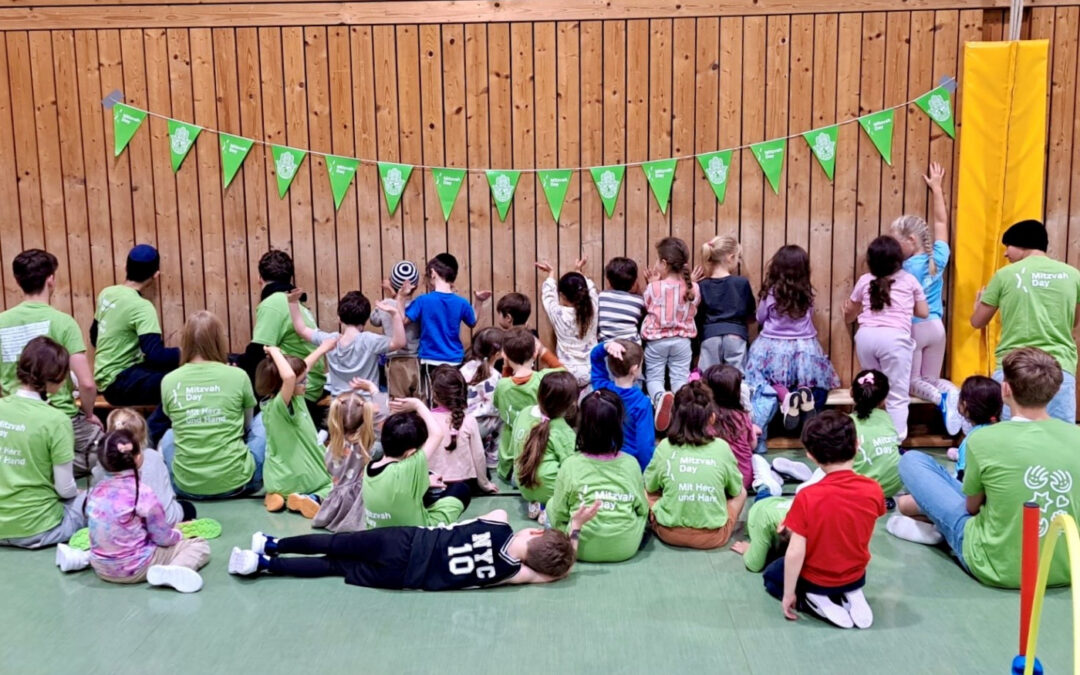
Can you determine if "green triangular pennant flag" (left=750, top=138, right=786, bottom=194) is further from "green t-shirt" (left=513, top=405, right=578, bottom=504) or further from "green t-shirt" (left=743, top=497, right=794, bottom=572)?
"green t-shirt" (left=743, top=497, right=794, bottom=572)

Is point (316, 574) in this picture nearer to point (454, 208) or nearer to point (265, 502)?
point (265, 502)

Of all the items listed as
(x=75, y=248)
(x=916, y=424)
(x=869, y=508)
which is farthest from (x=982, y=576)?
(x=75, y=248)

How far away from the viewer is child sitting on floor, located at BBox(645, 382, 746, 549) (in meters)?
5.19

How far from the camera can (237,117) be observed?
24.6 ft

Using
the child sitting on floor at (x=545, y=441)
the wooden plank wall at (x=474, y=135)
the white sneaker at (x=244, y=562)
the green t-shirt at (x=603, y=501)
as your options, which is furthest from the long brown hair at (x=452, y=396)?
the wooden plank wall at (x=474, y=135)

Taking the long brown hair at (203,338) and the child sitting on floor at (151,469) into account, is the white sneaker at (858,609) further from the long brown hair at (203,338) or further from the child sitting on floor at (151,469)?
the long brown hair at (203,338)

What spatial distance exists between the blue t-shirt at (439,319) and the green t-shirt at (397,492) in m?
2.13

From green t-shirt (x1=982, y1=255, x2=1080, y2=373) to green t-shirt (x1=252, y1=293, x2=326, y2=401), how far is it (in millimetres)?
4725

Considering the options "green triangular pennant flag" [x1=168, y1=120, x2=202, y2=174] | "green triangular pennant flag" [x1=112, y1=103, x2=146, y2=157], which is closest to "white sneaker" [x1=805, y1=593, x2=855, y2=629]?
"green triangular pennant flag" [x1=168, y1=120, x2=202, y2=174]

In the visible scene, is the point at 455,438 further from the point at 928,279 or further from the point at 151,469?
the point at 928,279

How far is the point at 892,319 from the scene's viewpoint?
6957 millimetres

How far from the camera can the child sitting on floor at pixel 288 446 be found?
19.4 ft

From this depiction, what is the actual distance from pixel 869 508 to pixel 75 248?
6.19 m

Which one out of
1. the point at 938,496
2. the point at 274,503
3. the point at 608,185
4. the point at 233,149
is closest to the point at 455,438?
the point at 274,503
